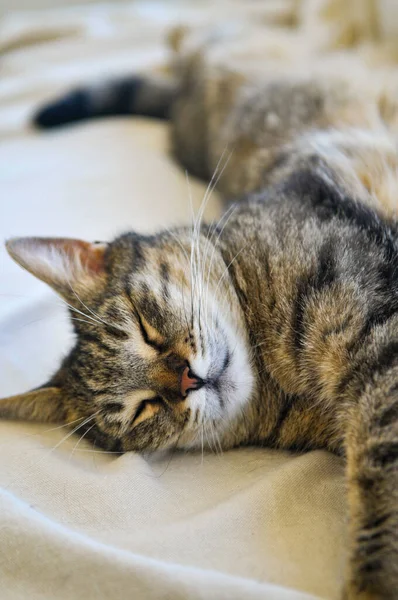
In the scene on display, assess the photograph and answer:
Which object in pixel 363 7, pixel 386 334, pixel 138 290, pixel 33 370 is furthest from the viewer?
pixel 363 7

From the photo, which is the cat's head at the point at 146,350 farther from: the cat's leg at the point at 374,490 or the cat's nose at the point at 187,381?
the cat's leg at the point at 374,490

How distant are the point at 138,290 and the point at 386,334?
0.51 m

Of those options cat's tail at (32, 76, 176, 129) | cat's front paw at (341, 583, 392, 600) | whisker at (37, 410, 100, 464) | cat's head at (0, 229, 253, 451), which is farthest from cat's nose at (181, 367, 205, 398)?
cat's tail at (32, 76, 176, 129)

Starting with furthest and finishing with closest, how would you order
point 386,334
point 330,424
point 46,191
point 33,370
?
point 46,191
point 33,370
point 330,424
point 386,334

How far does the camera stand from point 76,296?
44.9 inches

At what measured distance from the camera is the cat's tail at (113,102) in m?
2.24

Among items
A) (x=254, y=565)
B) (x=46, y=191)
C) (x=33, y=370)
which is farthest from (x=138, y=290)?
(x=46, y=191)

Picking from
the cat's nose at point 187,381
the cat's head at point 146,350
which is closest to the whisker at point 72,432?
the cat's head at point 146,350

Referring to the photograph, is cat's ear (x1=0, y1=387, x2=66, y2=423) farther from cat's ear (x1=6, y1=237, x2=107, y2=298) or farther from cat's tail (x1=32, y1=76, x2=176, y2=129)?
cat's tail (x1=32, y1=76, x2=176, y2=129)

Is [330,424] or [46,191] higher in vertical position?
[46,191]

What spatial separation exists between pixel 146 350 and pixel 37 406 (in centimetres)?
26

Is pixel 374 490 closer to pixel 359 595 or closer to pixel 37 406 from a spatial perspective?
pixel 359 595

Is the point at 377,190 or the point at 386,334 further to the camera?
the point at 377,190

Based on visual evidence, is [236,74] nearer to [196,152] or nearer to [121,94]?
[196,152]
